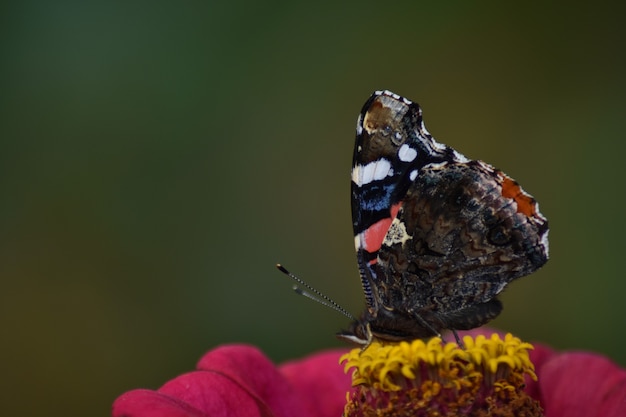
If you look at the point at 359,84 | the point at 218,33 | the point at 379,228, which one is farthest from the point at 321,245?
the point at 379,228

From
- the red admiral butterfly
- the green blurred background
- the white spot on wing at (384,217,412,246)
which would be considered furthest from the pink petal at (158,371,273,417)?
the green blurred background

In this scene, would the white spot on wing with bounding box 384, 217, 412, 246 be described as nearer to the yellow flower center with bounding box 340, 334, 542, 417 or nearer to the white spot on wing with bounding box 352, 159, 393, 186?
the white spot on wing with bounding box 352, 159, 393, 186

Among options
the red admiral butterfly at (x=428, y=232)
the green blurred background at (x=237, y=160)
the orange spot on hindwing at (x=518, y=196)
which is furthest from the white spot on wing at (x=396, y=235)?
the green blurred background at (x=237, y=160)

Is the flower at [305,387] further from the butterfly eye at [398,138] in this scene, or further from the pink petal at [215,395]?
the butterfly eye at [398,138]

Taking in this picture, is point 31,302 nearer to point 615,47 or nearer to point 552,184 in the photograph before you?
point 552,184

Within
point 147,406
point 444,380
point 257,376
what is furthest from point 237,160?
point 147,406

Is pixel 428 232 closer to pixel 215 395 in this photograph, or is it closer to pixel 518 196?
pixel 518 196
